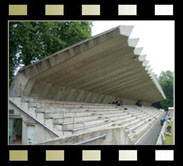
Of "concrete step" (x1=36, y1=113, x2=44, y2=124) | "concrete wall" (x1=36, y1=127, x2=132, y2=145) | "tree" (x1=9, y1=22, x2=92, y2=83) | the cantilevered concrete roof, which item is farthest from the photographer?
"tree" (x1=9, y1=22, x2=92, y2=83)

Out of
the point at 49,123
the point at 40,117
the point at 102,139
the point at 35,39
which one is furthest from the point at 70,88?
the point at 102,139

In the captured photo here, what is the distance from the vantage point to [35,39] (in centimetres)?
1417

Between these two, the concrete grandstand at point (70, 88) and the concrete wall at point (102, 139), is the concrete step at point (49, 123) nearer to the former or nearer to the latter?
the concrete grandstand at point (70, 88)

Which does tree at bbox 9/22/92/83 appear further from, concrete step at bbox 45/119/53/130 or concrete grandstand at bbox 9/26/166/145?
concrete step at bbox 45/119/53/130

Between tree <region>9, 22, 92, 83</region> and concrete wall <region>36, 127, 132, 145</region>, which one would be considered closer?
concrete wall <region>36, 127, 132, 145</region>

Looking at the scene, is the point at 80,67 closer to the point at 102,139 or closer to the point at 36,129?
the point at 36,129

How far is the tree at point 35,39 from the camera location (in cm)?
1227

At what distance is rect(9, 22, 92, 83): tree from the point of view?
12273mm

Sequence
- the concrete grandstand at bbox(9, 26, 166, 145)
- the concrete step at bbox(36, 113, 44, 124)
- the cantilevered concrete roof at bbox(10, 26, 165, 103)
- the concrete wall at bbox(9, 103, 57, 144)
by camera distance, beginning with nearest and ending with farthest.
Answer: the concrete grandstand at bbox(9, 26, 166, 145) < the concrete wall at bbox(9, 103, 57, 144) < the concrete step at bbox(36, 113, 44, 124) < the cantilevered concrete roof at bbox(10, 26, 165, 103)

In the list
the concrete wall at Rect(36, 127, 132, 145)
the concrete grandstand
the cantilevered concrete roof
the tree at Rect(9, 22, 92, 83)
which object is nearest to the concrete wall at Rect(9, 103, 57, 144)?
the concrete grandstand

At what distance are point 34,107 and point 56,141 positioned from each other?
481cm

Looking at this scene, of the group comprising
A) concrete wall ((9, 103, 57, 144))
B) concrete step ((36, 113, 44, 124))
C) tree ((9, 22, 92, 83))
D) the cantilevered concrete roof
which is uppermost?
tree ((9, 22, 92, 83))

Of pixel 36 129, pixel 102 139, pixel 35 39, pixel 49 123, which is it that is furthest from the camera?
pixel 35 39
